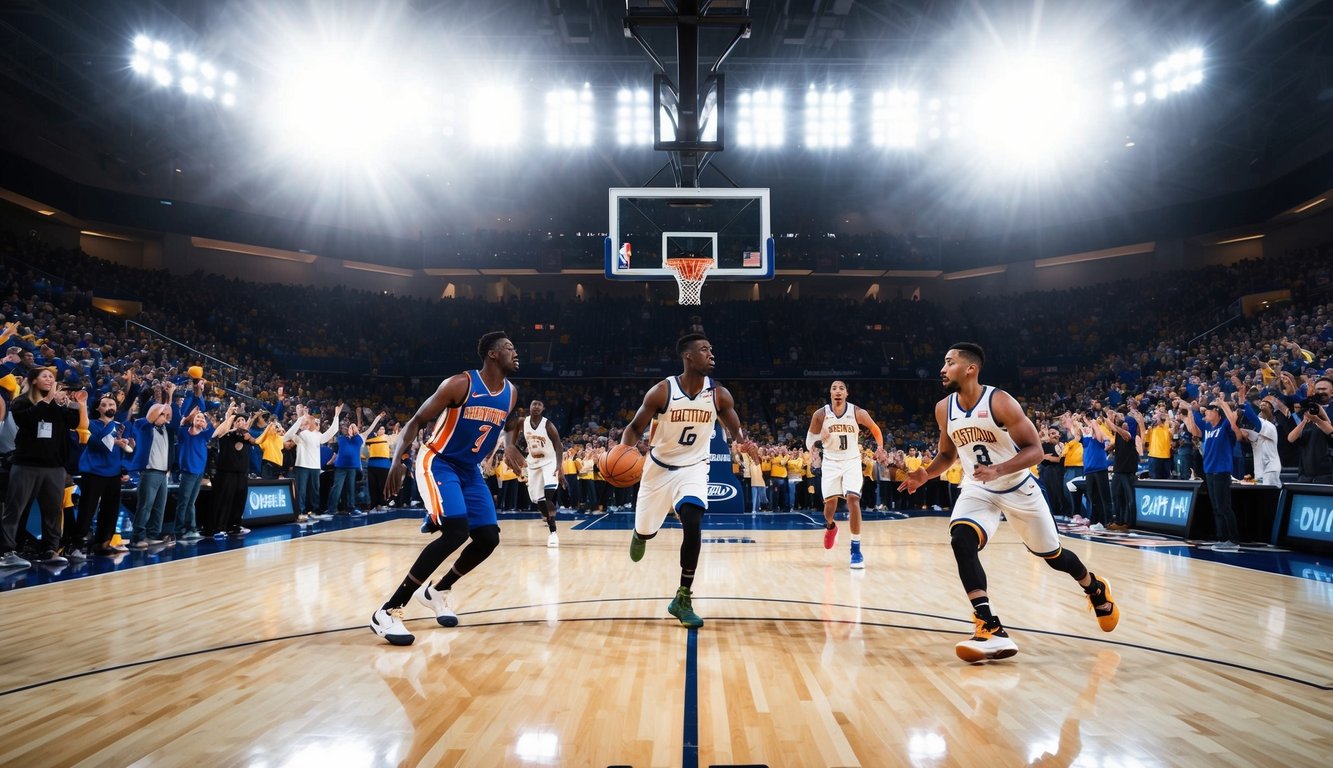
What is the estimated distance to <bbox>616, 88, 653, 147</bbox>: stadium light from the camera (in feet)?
67.4

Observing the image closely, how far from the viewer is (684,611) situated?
5578mm

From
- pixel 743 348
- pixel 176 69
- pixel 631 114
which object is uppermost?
pixel 176 69

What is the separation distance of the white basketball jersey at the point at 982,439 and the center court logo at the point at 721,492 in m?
13.6

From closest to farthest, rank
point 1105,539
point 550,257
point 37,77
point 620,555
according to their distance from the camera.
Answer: point 620,555
point 1105,539
point 37,77
point 550,257

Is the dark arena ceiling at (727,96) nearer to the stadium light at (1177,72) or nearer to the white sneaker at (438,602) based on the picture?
the stadium light at (1177,72)

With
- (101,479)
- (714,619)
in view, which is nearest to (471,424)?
(714,619)

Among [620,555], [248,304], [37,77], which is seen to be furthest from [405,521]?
[248,304]

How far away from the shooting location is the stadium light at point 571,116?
67.9 feet

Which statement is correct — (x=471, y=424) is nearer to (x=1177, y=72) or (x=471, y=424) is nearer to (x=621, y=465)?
(x=621, y=465)

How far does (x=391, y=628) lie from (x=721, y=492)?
14.2 m

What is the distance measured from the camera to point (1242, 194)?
93.3 ft

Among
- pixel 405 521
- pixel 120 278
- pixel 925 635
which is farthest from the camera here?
pixel 120 278

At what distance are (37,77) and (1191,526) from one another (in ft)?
93.0

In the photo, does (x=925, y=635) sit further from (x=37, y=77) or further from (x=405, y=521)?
(x=37, y=77)
